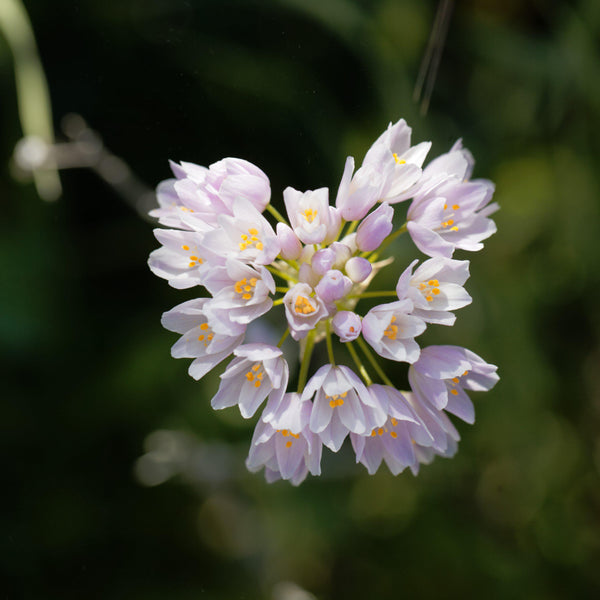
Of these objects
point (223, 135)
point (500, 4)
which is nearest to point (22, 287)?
point (223, 135)

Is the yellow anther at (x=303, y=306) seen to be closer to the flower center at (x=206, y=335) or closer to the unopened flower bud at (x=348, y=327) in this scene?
the unopened flower bud at (x=348, y=327)

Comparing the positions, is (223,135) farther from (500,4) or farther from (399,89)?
(500,4)

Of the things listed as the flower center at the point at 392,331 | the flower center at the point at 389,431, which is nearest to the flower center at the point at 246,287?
the flower center at the point at 392,331

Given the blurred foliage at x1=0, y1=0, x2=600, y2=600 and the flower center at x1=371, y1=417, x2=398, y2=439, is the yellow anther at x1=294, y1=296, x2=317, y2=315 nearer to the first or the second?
the flower center at x1=371, y1=417, x2=398, y2=439

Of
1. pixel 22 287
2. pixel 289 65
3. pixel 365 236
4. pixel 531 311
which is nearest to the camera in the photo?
pixel 365 236

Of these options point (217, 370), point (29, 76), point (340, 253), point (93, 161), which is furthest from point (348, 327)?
point (29, 76)
